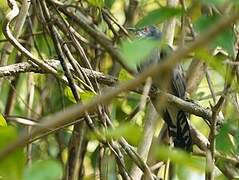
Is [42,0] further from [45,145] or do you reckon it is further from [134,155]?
[45,145]

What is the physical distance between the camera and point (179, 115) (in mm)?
4223

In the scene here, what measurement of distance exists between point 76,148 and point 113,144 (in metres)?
1.26

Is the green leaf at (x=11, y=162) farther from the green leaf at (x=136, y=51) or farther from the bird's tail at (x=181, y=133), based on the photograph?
the bird's tail at (x=181, y=133)

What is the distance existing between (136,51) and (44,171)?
0.22 meters

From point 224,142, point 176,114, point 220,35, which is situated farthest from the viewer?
point 176,114

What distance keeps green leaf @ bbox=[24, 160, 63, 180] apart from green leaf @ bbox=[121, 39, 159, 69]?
0.18 m

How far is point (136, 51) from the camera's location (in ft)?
2.87

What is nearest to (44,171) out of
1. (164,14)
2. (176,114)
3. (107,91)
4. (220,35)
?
(164,14)

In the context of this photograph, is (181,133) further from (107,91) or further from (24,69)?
(107,91)

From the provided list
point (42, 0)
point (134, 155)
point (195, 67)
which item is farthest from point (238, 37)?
point (195, 67)

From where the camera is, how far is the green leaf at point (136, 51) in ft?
2.80

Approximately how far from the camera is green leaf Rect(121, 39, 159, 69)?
2.80ft

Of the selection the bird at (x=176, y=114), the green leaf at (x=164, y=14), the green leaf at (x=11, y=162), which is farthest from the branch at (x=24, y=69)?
the green leaf at (x=11, y=162)

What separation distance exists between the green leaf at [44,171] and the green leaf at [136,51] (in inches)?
7.2
